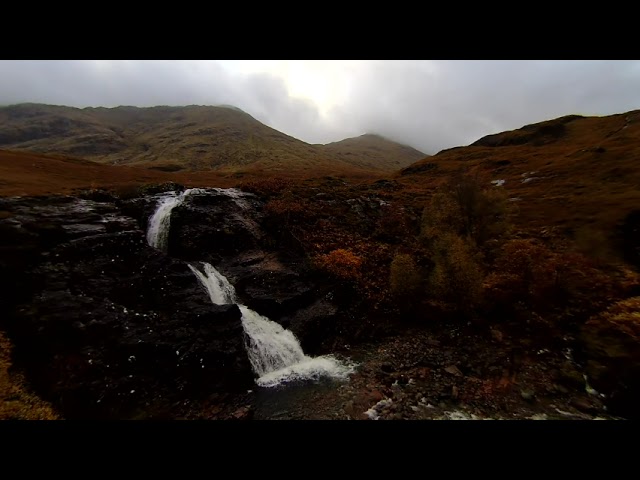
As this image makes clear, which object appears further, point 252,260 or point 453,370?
point 252,260

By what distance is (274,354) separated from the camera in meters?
22.2

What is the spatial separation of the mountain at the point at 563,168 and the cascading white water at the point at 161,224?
32323mm

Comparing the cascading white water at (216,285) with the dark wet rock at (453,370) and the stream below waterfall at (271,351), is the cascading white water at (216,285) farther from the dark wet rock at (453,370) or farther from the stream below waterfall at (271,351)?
the dark wet rock at (453,370)

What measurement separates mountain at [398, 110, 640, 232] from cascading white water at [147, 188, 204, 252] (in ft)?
106

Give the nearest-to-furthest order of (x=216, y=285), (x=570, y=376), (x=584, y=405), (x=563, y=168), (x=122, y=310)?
(x=584, y=405) → (x=570, y=376) → (x=122, y=310) → (x=216, y=285) → (x=563, y=168)

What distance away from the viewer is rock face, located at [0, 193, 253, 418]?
54.4 feet

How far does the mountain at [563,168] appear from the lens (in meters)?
41.7

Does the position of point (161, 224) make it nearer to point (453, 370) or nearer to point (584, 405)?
point (453, 370)

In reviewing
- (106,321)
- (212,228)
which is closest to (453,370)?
(106,321)

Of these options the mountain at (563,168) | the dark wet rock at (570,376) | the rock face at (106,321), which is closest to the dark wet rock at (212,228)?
the rock face at (106,321)

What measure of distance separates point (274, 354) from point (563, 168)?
71.0m
